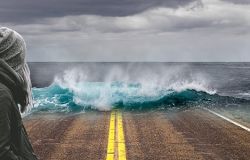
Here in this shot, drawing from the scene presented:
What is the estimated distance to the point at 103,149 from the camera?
9156 mm

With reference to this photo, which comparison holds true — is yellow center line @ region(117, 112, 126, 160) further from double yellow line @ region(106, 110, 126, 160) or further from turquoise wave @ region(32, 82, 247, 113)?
turquoise wave @ region(32, 82, 247, 113)

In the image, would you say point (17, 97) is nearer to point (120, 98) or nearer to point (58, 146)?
point (58, 146)

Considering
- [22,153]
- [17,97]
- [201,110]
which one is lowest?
[201,110]

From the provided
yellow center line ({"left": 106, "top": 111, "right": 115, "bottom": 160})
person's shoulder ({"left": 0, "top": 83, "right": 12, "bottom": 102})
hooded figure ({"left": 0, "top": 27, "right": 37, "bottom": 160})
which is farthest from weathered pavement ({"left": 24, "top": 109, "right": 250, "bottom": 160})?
person's shoulder ({"left": 0, "top": 83, "right": 12, "bottom": 102})

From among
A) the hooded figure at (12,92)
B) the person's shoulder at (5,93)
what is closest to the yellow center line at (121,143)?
the hooded figure at (12,92)

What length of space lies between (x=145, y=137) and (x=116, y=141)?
823 mm

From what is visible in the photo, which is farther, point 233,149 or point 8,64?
point 233,149

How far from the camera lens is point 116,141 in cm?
995

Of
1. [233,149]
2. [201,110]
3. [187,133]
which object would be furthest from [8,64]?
[201,110]

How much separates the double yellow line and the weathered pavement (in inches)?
3.7

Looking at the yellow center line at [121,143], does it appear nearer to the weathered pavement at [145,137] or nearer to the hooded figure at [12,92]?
the weathered pavement at [145,137]

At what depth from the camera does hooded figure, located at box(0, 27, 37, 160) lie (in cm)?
189

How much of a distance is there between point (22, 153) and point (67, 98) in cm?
1789

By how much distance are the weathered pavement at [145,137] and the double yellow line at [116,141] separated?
0.31ft
